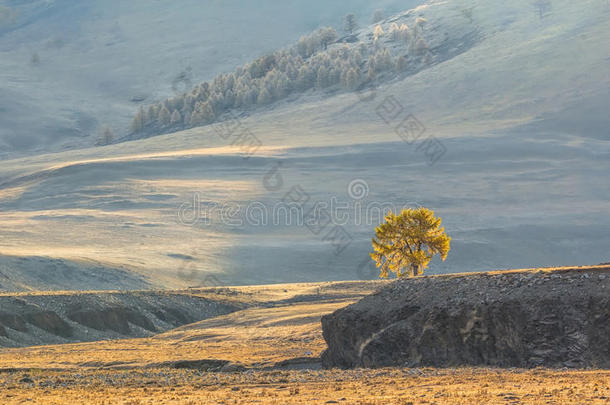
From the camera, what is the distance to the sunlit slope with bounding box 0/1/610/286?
70.6 metres

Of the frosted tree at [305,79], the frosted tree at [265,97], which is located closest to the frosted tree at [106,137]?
the frosted tree at [265,97]

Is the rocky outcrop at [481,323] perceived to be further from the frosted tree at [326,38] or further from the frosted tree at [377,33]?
the frosted tree at [326,38]

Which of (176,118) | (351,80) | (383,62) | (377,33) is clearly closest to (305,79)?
(351,80)

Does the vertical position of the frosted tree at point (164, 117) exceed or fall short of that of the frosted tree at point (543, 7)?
it falls short

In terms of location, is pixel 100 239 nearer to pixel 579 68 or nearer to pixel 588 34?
pixel 579 68

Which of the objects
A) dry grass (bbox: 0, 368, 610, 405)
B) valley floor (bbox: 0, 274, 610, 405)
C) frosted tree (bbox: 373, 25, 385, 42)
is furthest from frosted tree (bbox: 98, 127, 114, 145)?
dry grass (bbox: 0, 368, 610, 405)

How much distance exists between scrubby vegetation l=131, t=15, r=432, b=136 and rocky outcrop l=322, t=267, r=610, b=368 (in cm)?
14227

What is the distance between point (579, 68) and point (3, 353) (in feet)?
391

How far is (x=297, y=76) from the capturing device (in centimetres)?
17588

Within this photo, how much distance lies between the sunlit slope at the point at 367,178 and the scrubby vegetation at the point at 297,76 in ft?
31.4

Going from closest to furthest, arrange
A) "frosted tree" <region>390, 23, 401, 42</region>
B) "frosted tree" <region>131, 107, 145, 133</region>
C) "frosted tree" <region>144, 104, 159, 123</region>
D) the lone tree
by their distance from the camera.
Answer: the lone tree, "frosted tree" <region>131, 107, 145, 133</region>, "frosted tree" <region>390, 23, 401, 42</region>, "frosted tree" <region>144, 104, 159, 123</region>

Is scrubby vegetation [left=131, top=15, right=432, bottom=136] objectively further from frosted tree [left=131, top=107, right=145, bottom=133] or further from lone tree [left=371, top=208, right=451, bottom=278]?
lone tree [left=371, top=208, right=451, bottom=278]

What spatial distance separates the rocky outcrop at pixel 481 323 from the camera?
56.2 feet

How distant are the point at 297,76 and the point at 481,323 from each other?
525 ft
